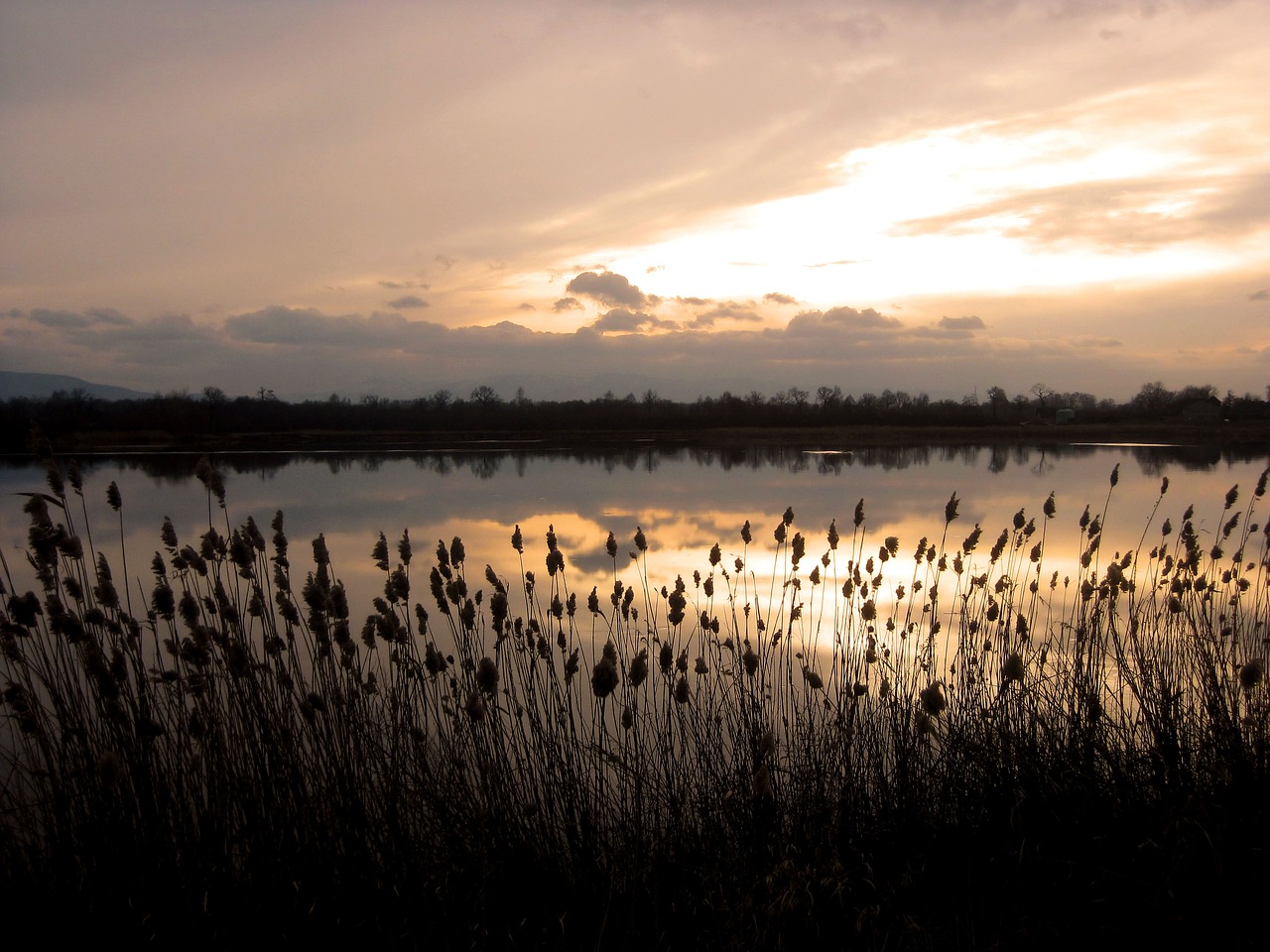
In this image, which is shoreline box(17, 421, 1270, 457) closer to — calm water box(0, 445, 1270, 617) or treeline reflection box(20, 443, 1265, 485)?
treeline reflection box(20, 443, 1265, 485)

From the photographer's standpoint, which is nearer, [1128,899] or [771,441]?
[1128,899]

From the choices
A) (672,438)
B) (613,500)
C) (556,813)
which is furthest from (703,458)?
(556,813)

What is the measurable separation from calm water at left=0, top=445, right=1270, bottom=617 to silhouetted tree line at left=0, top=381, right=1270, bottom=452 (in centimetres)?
2289

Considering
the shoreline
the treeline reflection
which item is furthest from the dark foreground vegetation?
the shoreline

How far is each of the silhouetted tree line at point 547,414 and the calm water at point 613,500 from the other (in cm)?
2289

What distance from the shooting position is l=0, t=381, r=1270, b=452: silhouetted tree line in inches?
2232

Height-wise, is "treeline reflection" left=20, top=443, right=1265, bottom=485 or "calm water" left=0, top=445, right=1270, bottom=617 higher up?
"treeline reflection" left=20, top=443, right=1265, bottom=485

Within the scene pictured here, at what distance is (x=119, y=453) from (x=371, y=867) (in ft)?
149

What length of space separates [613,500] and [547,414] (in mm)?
58464

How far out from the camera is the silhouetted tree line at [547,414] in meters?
56.7

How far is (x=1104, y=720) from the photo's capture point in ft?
15.1

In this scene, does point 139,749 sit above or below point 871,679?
above

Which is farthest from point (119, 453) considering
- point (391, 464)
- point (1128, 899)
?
point (1128, 899)

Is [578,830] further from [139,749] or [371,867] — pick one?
[139,749]
